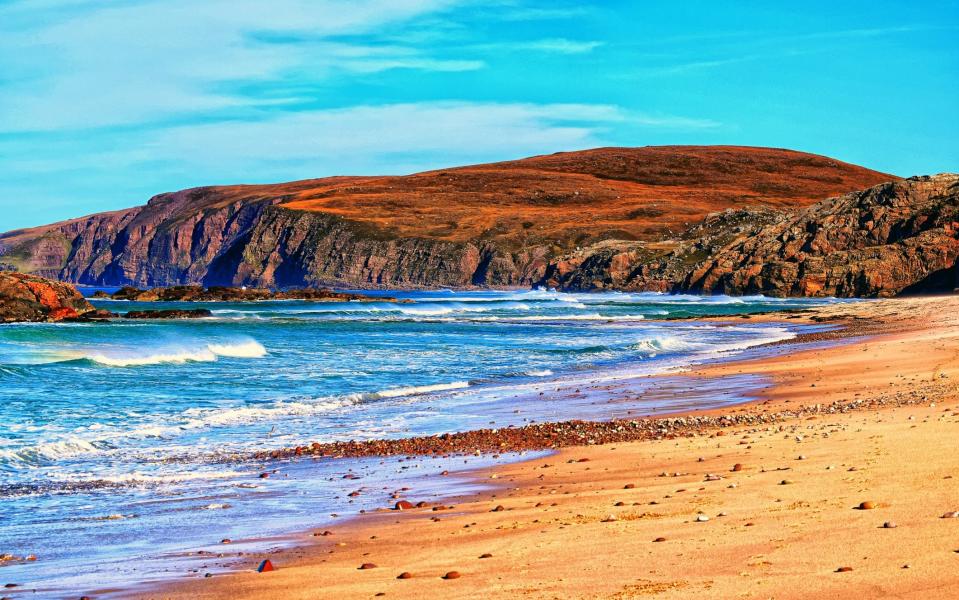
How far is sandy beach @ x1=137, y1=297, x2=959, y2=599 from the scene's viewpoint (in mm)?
5918

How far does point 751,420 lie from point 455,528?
7490 mm

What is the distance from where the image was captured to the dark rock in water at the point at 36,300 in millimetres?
50875

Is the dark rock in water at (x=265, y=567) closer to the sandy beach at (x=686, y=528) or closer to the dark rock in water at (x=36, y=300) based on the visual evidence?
the sandy beach at (x=686, y=528)

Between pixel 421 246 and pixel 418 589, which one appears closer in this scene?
pixel 418 589

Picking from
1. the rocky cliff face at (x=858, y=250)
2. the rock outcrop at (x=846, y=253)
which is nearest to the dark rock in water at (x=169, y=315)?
the rock outcrop at (x=846, y=253)

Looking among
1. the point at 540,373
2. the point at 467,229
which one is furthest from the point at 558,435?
the point at 467,229

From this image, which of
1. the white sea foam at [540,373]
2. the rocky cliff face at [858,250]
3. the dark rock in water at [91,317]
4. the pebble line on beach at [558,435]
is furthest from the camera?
the rocky cliff face at [858,250]

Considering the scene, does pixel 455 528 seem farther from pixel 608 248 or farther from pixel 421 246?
pixel 421 246

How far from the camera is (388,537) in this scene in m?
8.47

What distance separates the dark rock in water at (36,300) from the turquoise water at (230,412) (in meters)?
6.72

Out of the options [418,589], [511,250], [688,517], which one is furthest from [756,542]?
[511,250]

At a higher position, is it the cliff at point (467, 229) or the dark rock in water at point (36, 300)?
the cliff at point (467, 229)

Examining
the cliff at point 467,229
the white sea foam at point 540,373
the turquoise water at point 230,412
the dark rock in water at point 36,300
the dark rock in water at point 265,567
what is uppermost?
the cliff at point 467,229

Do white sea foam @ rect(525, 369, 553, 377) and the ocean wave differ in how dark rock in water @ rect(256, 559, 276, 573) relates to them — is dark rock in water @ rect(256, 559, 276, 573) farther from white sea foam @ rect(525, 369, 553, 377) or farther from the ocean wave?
white sea foam @ rect(525, 369, 553, 377)
